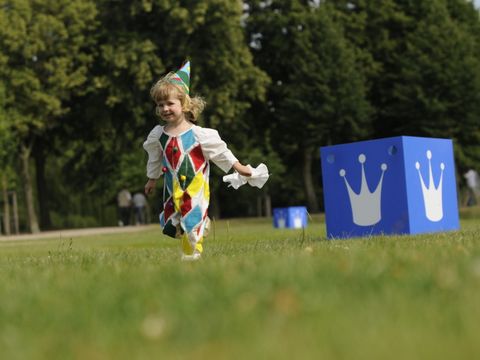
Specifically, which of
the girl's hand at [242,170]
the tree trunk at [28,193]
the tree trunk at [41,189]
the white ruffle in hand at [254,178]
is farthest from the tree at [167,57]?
the girl's hand at [242,170]

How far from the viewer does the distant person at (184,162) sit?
709 cm

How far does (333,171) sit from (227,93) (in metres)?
19.6

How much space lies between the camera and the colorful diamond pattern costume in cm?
707

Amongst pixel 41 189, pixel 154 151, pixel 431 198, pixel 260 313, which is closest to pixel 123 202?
pixel 41 189

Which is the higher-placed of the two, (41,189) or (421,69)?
(421,69)

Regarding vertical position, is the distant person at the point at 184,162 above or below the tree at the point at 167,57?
below

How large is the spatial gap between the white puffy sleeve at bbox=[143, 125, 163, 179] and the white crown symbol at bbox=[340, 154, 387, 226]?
5.12 metres

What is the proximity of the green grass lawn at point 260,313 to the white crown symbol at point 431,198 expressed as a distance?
7.57 metres

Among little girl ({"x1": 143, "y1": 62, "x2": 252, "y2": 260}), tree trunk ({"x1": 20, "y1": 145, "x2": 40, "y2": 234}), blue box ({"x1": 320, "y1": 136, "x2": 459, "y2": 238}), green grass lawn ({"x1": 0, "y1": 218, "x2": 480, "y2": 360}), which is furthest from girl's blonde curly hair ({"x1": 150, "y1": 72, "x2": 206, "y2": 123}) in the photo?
tree trunk ({"x1": 20, "y1": 145, "x2": 40, "y2": 234})

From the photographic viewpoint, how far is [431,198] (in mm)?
12180

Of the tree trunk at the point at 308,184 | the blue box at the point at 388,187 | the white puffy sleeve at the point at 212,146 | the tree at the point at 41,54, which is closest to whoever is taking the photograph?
the white puffy sleeve at the point at 212,146

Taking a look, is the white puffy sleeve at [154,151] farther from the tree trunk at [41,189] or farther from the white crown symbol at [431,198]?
the tree trunk at [41,189]

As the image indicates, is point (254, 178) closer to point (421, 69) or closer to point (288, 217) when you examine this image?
point (288, 217)

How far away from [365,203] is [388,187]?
49 cm
